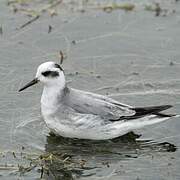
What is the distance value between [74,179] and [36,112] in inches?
72.9

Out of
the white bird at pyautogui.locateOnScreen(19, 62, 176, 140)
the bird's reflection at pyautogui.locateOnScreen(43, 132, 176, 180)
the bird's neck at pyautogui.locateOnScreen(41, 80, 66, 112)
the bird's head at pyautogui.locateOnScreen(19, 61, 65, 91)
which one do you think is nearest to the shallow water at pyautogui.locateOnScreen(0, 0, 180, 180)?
the bird's reflection at pyautogui.locateOnScreen(43, 132, 176, 180)

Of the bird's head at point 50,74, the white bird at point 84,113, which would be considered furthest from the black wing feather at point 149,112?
the bird's head at point 50,74

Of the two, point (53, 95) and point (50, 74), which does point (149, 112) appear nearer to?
point (53, 95)

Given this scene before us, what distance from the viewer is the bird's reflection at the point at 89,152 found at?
26.3 ft

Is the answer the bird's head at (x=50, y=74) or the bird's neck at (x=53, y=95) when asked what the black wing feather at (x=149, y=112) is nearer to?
the bird's neck at (x=53, y=95)

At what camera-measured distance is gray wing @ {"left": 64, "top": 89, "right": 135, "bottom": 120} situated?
345 inches

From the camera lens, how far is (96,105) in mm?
8797

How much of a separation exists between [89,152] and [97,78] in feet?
6.79

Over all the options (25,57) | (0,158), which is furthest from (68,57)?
(0,158)

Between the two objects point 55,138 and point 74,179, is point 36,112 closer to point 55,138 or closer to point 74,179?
point 55,138

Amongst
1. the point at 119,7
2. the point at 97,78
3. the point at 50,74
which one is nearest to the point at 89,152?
the point at 50,74

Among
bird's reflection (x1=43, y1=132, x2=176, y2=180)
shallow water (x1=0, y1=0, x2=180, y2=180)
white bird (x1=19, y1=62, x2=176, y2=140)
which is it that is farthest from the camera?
white bird (x1=19, y1=62, x2=176, y2=140)

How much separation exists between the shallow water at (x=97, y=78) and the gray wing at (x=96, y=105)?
37cm

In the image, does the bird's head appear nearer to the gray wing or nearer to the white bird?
the white bird
